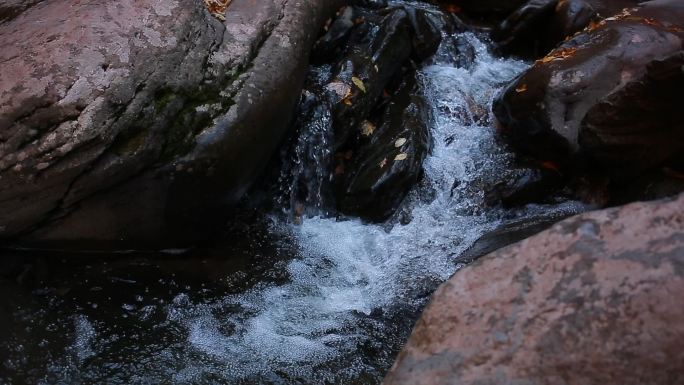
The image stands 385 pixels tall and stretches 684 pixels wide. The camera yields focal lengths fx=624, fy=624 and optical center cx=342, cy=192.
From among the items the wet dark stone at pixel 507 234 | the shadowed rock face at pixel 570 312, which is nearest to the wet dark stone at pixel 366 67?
the wet dark stone at pixel 507 234

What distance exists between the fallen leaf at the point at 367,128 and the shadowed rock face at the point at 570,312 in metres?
3.14

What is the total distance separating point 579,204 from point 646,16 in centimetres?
198

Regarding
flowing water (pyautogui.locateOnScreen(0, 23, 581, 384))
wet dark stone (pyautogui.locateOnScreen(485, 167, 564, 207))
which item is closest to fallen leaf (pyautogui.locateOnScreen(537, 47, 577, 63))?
flowing water (pyautogui.locateOnScreen(0, 23, 581, 384))

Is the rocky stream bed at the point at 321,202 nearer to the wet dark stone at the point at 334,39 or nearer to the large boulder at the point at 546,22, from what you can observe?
the wet dark stone at the point at 334,39

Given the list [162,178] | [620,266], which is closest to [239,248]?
[162,178]

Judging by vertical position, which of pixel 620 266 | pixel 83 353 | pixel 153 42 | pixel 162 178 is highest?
pixel 153 42

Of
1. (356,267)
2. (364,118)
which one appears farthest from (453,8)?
(356,267)

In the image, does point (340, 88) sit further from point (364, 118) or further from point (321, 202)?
point (321, 202)

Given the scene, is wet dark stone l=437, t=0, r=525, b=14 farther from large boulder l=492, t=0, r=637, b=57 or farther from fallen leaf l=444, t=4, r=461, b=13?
large boulder l=492, t=0, r=637, b=57

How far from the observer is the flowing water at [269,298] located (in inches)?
146

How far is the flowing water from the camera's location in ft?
12.2

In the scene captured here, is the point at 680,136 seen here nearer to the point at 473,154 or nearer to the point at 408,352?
the point at 473,154

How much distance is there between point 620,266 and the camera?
2.29 m

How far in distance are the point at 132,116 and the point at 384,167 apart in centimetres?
208
